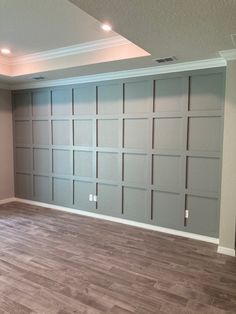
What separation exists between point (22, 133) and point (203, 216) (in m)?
3.97

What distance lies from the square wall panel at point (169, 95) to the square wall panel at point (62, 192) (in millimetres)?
2279

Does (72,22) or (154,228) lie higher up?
(72,22)

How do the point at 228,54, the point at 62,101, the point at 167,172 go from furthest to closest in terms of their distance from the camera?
the point at 62,101 → the point at 167,172 → the point at 228,54

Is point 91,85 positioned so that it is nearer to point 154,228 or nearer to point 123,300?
point 154,228

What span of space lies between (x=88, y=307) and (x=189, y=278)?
1.13 meters

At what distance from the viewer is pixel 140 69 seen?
397 cm

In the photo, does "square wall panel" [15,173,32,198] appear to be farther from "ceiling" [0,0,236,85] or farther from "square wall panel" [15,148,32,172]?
"ceiling" [0,0,236,85]

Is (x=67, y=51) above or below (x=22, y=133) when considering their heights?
above

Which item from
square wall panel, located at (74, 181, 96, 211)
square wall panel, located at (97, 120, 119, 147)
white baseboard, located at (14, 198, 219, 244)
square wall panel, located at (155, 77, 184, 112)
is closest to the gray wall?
white baseboard, located at (14, 198, 219, 244)

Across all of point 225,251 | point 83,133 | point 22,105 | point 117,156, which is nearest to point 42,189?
point 83,133

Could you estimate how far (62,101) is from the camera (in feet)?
16.2

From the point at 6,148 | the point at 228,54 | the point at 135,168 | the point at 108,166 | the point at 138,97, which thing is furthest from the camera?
the point at 6,148

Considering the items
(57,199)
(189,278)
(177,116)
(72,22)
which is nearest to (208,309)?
(189,278)

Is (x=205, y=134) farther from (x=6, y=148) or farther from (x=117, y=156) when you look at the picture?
(x=6, y=148)
